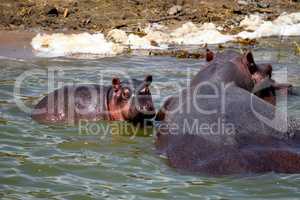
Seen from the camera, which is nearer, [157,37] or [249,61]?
[249,61]

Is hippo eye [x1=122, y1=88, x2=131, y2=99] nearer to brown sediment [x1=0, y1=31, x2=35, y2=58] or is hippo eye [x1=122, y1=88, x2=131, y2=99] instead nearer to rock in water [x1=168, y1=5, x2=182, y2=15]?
brown sediment [x1=0, y1=31, x2=35, y2=58]

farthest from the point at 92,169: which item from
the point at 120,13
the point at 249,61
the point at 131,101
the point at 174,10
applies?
the point at 174,10

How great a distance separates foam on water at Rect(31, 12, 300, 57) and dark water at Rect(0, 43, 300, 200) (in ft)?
8.72

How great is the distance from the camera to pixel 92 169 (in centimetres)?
627

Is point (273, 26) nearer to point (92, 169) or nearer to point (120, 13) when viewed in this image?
point (120, 13)

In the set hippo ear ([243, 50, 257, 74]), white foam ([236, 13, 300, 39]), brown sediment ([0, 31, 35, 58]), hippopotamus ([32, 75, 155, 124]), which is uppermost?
white foam ([236, 13, 300, 39])

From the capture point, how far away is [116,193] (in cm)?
563

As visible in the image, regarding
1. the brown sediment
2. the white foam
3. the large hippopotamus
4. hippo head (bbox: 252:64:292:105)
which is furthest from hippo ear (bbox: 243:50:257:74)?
the white foam

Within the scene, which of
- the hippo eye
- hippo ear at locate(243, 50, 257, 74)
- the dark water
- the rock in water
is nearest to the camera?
the dark water

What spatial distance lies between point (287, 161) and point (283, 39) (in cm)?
861

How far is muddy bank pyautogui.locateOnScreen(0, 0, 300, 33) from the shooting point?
47.1 feet

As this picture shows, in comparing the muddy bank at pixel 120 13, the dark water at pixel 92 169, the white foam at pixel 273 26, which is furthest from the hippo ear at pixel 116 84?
the white foam at pixel 273 26

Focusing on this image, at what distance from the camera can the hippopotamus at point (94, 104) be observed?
7852mm

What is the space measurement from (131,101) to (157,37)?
594cm
